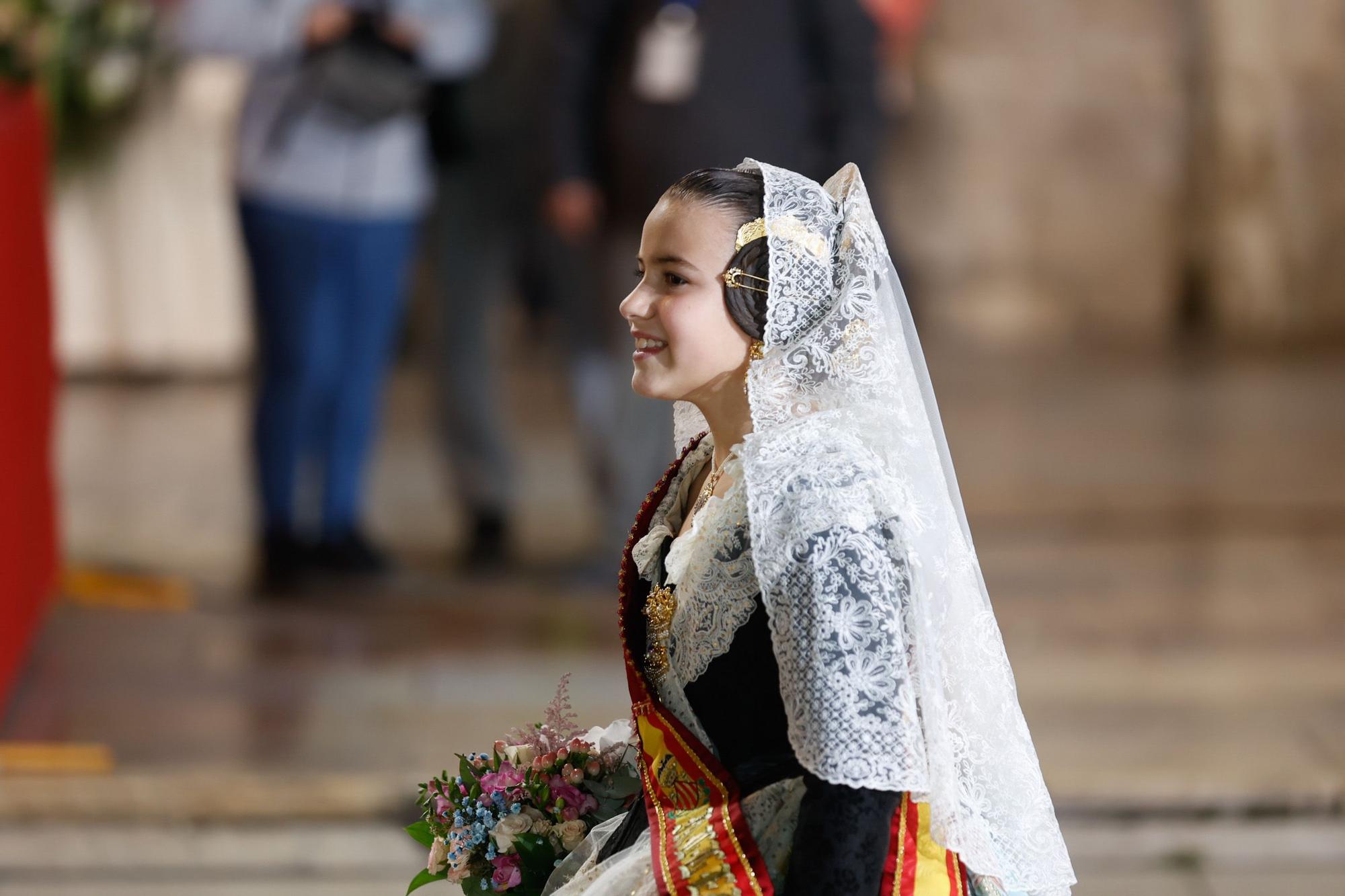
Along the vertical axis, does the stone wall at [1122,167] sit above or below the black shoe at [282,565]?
above

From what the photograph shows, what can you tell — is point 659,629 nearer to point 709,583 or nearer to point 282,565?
point 709,583

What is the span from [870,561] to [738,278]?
313 mm

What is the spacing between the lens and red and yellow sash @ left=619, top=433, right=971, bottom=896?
1629 millimetres

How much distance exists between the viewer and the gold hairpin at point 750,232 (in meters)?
1.71

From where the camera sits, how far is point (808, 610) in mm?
1603

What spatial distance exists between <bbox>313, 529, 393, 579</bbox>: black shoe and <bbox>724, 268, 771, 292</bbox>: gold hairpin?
150 inches

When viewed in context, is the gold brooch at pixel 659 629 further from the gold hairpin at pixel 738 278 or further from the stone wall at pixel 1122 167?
the stone wall at pixel 1122 167

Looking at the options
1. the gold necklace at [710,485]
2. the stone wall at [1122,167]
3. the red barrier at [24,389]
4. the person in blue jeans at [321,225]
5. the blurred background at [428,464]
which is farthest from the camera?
the stone wall at [1122,167]

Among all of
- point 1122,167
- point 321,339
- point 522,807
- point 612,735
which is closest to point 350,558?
point 321,339

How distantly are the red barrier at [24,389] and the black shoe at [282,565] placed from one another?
2.03ft

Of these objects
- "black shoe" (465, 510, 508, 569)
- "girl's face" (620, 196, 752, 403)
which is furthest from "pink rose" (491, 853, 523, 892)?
"black shoe" (465, 510, 508, 569)

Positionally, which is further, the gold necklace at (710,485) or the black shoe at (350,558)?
the black shoe at (350,558)

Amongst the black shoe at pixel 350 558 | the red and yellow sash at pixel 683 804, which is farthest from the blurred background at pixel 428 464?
the red and yellow sash at pixel 683 804

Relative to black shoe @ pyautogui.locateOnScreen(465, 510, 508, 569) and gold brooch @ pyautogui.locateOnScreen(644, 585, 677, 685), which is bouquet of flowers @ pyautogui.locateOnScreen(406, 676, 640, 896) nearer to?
gold brooch @ pyautogui.locateOnScreen(644, 585, 677, 685)
